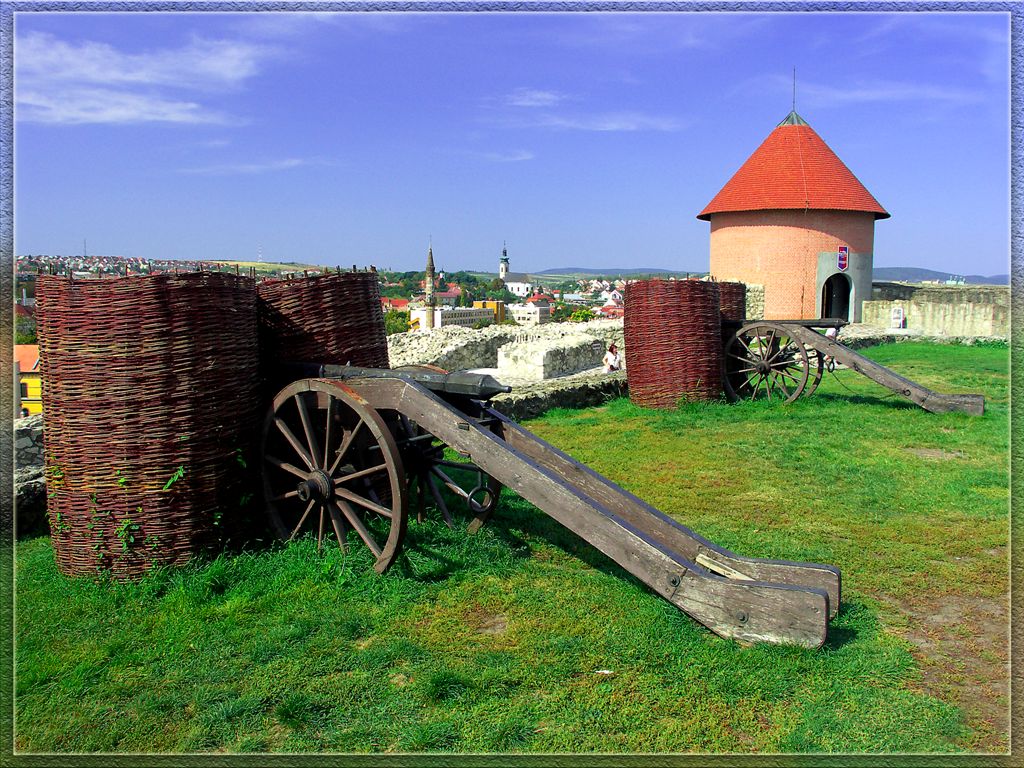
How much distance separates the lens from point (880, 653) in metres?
3.87

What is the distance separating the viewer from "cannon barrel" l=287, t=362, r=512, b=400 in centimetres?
462

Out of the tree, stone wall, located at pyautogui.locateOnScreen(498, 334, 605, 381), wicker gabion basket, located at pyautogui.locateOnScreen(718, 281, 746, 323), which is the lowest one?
stone wall, located at pyautogui.locateOnScreen(498, 334, 605, 381)

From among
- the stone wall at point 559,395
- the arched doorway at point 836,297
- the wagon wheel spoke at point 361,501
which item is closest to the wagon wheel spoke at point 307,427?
the wagon wheel spoke at point 361,501

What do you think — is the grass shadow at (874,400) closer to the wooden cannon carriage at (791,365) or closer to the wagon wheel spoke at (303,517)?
the wooden cannon carriage at (791,365)

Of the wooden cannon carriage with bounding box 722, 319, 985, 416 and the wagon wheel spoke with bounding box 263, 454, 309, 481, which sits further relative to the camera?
the wooden cannon carriage with bounding box 722, 319, 985, 416

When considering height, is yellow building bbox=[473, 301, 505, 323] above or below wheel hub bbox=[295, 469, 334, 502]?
above

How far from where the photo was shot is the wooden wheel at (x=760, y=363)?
11320 millimetres

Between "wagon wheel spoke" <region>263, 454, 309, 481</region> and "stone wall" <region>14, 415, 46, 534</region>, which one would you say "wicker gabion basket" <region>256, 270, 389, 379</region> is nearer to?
"wagon wheel spoke" <region>263, 454, 309, 481</region>

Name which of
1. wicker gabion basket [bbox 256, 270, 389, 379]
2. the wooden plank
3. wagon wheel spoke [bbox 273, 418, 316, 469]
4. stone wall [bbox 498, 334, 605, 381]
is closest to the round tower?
stone wall [bbox 498, 334, 605, 381]

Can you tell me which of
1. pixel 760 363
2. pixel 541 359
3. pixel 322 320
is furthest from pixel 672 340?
pixel 322 320

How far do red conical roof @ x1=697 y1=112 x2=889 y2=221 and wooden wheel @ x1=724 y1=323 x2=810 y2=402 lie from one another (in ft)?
60.4

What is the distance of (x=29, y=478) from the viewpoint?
222 inches

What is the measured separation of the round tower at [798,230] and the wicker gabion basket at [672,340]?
19132 millimetres

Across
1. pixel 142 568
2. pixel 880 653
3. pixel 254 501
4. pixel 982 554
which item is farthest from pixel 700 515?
pixel 142 568
